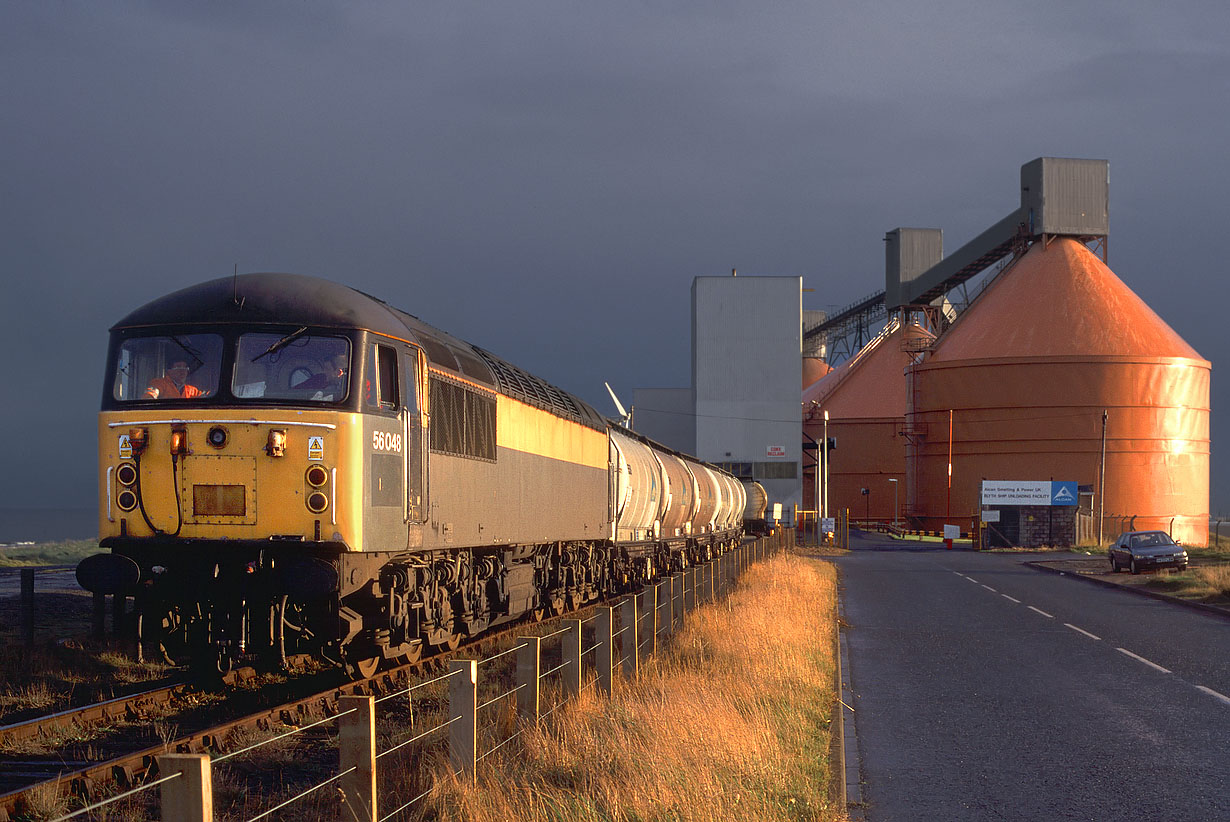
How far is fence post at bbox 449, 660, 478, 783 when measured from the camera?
720 cm

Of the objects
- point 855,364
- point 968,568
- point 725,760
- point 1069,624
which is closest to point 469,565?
point 725,760

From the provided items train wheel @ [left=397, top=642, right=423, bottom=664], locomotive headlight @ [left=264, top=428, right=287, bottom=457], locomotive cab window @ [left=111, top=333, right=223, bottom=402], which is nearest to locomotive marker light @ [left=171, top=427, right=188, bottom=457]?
locomotive cab window @ [left=111, top=333, right=223, bottom=402]

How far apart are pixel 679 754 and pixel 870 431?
75.2 metres

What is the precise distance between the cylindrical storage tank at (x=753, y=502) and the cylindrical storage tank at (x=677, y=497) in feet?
54.0

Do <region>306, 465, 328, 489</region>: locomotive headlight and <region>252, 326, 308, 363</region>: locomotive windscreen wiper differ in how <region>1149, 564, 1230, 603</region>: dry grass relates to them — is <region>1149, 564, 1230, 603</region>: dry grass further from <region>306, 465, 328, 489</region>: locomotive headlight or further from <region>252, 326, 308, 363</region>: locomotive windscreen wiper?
<region>252, 326, 308, 363</region>: locomotive windscreen wiper

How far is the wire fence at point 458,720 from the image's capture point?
4359 millimetres

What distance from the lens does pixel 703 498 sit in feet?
116

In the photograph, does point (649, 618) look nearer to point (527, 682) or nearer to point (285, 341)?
point (527, 682)

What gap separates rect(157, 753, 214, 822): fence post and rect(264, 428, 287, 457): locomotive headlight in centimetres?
632

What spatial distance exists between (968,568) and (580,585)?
21.6 metres

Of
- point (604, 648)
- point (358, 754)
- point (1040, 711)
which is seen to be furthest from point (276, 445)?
point (1040, 711)

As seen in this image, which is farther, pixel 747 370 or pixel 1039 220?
pixel 747 370

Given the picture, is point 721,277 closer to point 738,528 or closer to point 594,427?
point 738,528

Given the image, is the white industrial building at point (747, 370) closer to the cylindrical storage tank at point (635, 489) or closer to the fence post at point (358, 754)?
the cylindrical storage tank at point (635, 489)
